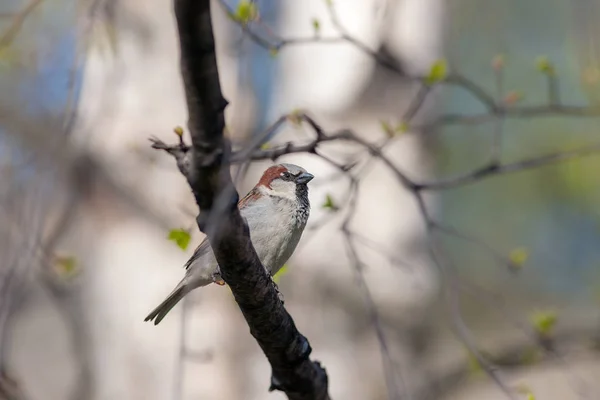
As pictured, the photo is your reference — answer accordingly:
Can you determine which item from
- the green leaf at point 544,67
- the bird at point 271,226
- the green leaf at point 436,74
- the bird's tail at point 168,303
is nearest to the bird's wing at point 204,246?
the bird at point 271,226

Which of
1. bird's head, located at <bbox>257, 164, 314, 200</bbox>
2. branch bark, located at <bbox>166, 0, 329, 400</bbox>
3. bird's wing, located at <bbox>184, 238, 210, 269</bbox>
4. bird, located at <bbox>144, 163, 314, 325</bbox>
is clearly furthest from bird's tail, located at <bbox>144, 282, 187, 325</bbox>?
branch bark, located at <bbox>166, 0, 329, 400</bbox>

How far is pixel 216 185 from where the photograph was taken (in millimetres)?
1802

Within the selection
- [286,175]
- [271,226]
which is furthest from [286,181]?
[271,226]

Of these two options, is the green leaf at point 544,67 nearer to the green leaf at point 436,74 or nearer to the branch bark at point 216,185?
the green leaf at point 436,74

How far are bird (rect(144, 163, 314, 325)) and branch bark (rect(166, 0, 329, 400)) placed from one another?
0.70 m

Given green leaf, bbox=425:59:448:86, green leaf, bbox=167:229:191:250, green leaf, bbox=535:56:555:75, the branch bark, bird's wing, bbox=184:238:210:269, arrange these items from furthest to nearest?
1. green leaf, bbox=535:56:555:75
2. green leaf, bbox=425:59:448:86
3. bird's wing, bbox=184:238:210:269
4. green leaf, bbox=167:229:191:250
5. the branch bark

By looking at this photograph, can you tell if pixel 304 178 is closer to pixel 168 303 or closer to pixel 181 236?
pixel 168 303

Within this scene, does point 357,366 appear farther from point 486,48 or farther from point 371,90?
point 486,48

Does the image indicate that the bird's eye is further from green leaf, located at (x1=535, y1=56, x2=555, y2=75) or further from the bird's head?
green leaf, located at (x1=535, y1=56, x2=555, y2=75)

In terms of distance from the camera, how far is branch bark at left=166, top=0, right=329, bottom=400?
5.10 feet

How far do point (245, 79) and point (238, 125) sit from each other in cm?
55

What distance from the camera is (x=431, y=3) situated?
507 cm

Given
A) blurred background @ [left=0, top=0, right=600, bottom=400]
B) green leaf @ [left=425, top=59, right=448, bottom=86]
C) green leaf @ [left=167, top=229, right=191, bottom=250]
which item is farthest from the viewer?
blurred background @ [left=0, top=0, right=600, bottom=400]

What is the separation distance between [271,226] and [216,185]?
151 cm
